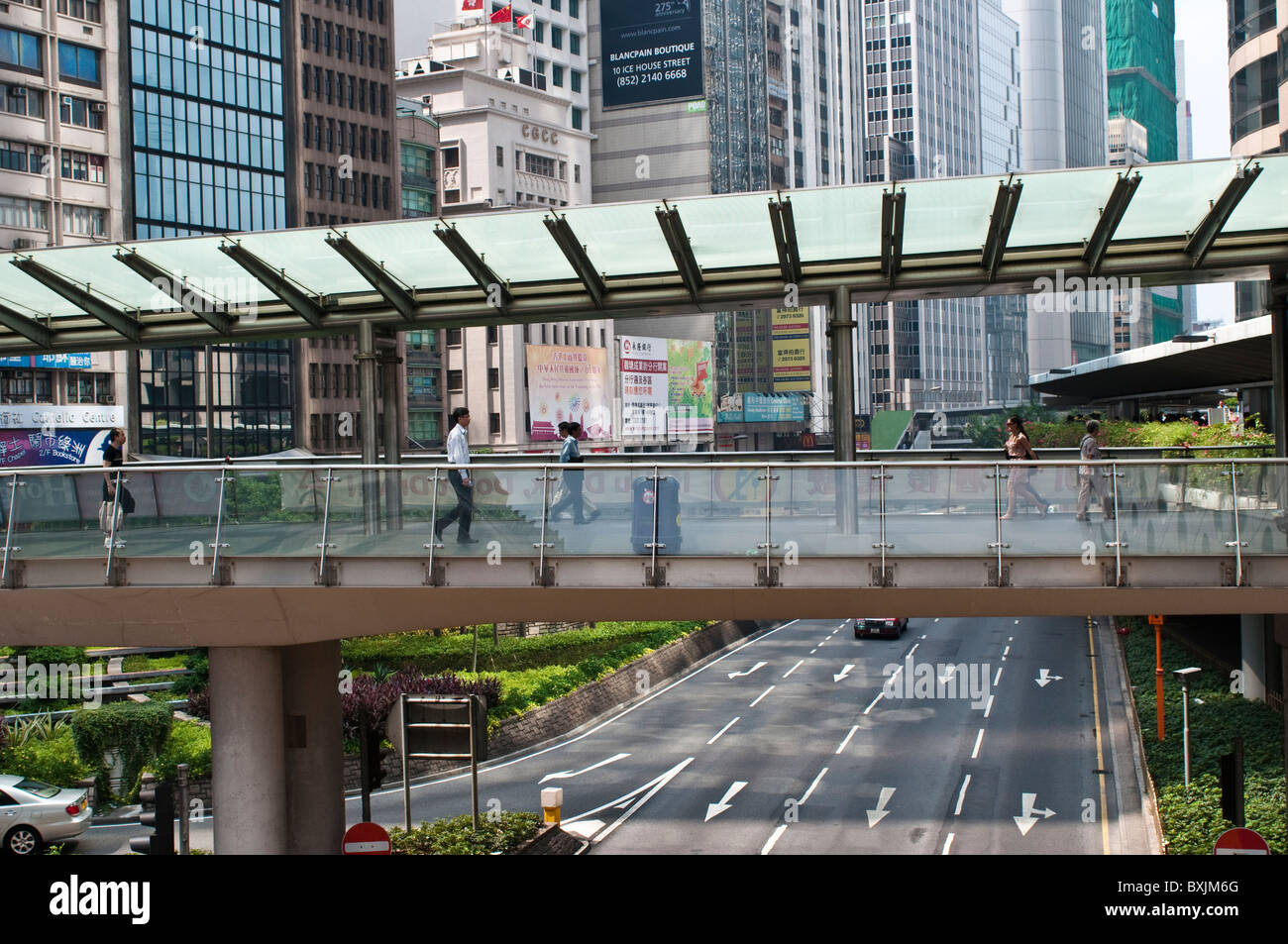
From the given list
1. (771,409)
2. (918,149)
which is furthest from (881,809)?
(918,149)

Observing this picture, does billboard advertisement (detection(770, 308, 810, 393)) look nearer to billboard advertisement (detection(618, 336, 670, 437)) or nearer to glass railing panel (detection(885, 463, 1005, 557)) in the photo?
billboard advertisement (detection(618, 336, 670, 437))

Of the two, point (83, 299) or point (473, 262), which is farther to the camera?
point (83, 299)

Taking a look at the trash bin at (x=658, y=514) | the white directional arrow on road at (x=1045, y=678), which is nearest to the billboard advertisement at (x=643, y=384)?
the white directional arrow on road at (x=1045, y=678)

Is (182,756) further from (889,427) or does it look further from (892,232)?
(889,427)

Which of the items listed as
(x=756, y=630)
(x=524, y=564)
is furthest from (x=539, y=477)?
(x=756, y=630)

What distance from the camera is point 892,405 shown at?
156 metres

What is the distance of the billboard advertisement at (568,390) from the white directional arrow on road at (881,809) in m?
69.5

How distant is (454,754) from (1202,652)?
78.0 ft

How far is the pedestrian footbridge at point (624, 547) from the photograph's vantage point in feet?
45.6

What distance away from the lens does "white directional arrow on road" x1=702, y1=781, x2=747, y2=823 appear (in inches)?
1078

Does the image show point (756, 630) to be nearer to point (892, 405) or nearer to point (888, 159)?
point (892, 405)

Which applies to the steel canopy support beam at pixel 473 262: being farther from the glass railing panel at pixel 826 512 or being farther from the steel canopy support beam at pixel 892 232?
the glass railing panel at pixel 826 512

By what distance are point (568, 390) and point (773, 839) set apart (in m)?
78.2

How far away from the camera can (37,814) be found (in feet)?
76.7
